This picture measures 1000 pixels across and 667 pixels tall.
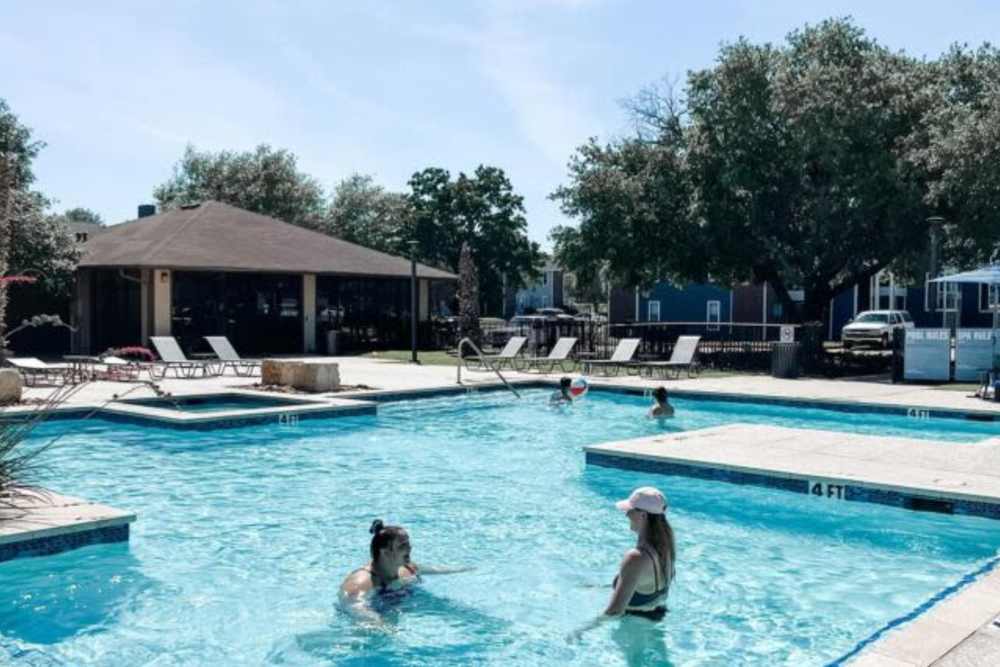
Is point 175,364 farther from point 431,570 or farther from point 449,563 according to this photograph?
point 431,570

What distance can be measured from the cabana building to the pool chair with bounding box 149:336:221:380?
14.1 ft

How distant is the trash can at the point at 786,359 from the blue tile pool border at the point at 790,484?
11.6m

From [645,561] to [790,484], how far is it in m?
4.26

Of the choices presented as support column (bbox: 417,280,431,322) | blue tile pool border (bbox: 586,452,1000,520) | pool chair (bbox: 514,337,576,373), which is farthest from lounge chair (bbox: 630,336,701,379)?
support column (bbox: 417,280,431,322)

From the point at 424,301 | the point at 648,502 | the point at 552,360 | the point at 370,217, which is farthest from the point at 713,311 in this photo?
the point at 648,502

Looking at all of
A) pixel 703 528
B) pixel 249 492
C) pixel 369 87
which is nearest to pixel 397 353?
pixel 369 87

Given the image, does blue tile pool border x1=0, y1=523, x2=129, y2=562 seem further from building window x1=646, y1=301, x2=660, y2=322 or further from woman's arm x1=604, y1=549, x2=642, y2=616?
building window x1=646, y1=301, x2=660, y2=322

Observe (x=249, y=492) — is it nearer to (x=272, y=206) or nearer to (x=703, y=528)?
(x=703, y=528)

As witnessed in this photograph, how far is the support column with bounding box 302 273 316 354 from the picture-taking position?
1122 inches

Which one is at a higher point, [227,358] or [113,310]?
[113,310]

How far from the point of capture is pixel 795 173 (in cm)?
2289

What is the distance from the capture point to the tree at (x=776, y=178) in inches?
842

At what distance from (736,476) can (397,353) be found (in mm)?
20223

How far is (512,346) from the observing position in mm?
22484
